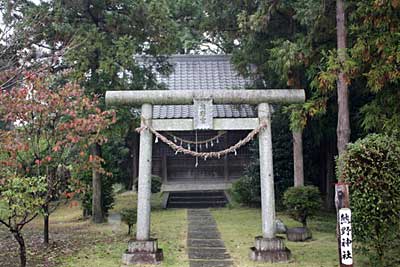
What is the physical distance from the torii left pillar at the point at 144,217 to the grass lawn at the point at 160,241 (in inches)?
11.3

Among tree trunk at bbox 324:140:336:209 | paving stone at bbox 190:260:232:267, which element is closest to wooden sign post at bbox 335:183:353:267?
paving stone at bbox 190:260:232:267

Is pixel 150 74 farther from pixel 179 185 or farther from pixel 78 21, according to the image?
pixel 179 185

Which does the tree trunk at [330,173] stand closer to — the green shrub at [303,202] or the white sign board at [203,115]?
the green shrub at [303,202]

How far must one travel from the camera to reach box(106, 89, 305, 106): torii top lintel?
8.54 metres

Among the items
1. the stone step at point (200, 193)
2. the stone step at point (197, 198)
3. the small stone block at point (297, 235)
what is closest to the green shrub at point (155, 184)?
the stone step at point (200, 193)

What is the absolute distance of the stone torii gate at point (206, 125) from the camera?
8320mm

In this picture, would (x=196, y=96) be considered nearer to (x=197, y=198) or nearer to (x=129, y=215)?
(x=129, y=215)

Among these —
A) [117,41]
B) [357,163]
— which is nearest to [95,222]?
[117,41]

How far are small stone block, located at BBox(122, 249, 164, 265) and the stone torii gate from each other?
16 centimetres

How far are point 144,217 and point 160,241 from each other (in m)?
1.92

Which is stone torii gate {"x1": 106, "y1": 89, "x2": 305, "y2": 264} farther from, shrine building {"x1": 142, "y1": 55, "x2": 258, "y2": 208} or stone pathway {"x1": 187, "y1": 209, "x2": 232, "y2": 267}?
shrine building {"x1": 142, "y1": 55, "x2": 258, "y2": 208}

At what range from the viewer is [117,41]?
38.4 feet

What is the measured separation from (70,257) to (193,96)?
13.0 feet

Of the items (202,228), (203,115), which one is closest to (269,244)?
(203,115)
